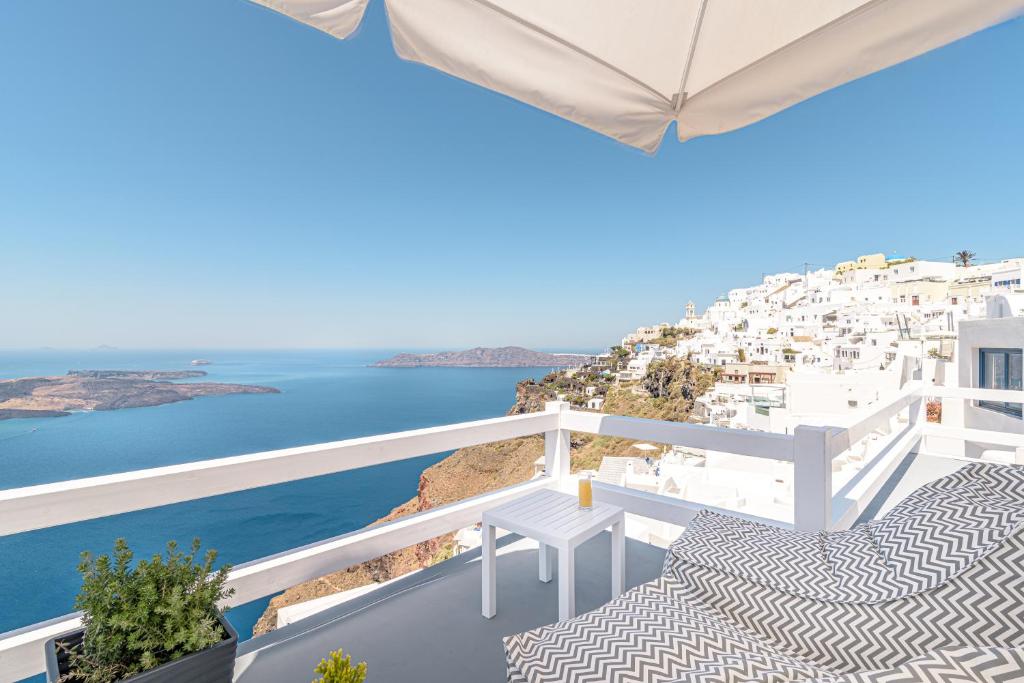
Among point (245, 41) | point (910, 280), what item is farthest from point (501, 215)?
point (910, 280)

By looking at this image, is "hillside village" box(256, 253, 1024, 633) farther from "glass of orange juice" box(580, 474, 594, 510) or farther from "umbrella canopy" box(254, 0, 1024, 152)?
"umbrella canopy" box(254, 0, 1024, 152)

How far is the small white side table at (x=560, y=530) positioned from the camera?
1.87 m

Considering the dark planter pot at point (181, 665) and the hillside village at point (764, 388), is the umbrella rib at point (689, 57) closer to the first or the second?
the hillside village at point (764, 388)

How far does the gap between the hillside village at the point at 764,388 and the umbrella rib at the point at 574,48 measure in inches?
72.4

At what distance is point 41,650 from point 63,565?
0.32 m

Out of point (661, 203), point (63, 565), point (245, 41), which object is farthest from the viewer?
point (661, 203)

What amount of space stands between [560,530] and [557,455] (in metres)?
1.35

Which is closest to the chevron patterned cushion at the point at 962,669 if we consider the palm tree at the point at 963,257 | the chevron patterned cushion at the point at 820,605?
the chevron patterned cushion at the point at 820,605

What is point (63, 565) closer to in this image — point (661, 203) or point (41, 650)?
point (41, 650)

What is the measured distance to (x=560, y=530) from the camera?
1.93 meters

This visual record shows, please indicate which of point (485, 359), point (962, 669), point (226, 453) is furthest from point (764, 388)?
point (962, 669)

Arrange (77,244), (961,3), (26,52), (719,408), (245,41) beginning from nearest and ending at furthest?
(961,3) → (26,52) → (245,41) → (77,244) → (719,408)

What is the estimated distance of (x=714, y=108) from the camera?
6.63 ft

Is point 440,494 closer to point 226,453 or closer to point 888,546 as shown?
point 226,453
